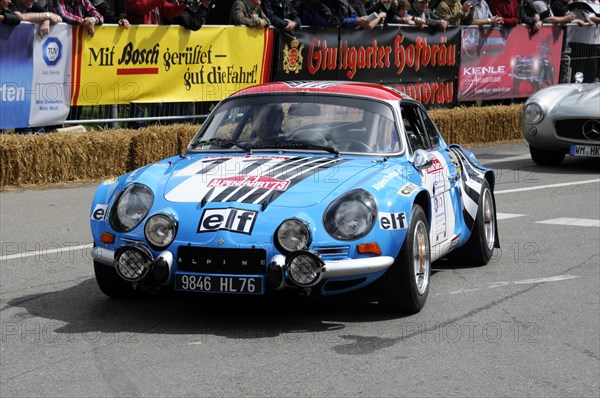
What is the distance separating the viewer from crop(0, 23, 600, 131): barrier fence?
42.7 ft

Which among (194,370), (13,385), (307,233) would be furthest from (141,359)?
(307,233)

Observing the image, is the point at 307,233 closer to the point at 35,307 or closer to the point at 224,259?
the point at 224,259

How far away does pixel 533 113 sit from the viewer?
588 inches

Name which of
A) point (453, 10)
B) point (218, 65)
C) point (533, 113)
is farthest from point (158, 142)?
point (453, 10)

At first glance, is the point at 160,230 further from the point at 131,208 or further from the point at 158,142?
the point at 158,142

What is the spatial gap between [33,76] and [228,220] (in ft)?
23.5

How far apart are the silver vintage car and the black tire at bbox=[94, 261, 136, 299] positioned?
28.8 ft

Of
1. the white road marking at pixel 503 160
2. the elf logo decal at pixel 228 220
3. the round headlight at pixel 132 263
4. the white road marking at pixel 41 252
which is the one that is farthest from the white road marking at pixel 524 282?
the white road marking at pixel 503 160

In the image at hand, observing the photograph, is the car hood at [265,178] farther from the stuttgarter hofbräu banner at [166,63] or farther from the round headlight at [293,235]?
the stuttgarter hofbräu banner at [166,63]

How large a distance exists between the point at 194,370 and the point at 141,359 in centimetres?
35

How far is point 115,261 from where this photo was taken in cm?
648

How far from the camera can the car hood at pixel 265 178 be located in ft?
21.6

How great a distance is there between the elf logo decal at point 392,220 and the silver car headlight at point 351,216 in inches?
1.9

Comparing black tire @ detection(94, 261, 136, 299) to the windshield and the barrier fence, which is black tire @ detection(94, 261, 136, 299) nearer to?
the windshield
